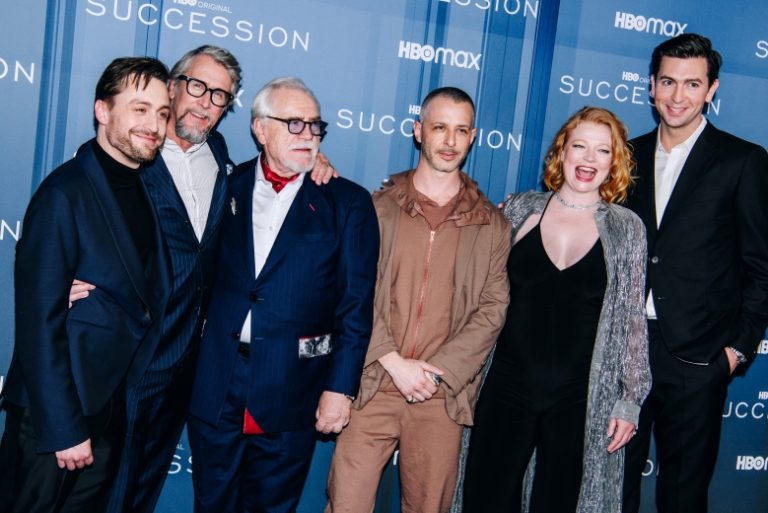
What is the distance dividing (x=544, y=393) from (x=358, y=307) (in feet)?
2.48

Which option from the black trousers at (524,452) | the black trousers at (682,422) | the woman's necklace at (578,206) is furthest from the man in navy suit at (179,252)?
Answer: the black trousers at (682,422)

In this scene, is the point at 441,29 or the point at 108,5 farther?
the point at 441,29

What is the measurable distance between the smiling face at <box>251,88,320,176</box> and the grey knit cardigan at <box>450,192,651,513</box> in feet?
3.54

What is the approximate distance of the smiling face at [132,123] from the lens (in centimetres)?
207

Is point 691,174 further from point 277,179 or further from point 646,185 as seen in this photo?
point 277,179

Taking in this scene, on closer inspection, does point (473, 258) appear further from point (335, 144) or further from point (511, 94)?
point (511, 94)

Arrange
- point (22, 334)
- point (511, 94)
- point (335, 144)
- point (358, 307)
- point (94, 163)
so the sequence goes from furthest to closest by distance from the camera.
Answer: point (511, 94) → point (335, 144) → point (358, 307) → point (94, 163) → point (22, 334)

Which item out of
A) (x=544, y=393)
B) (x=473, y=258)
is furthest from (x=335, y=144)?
(x=544, y=393)

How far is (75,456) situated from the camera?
1.93 m

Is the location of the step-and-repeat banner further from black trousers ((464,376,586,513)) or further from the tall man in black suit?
black trousers ((464,376,586,513))

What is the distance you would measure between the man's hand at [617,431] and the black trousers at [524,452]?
0.43ft

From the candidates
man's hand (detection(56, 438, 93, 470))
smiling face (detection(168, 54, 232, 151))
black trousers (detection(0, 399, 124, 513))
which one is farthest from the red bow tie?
man's hand (detection(56, 438, 93, 470))

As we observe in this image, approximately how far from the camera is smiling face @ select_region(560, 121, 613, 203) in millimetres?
2533

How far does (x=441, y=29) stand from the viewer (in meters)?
3.22
